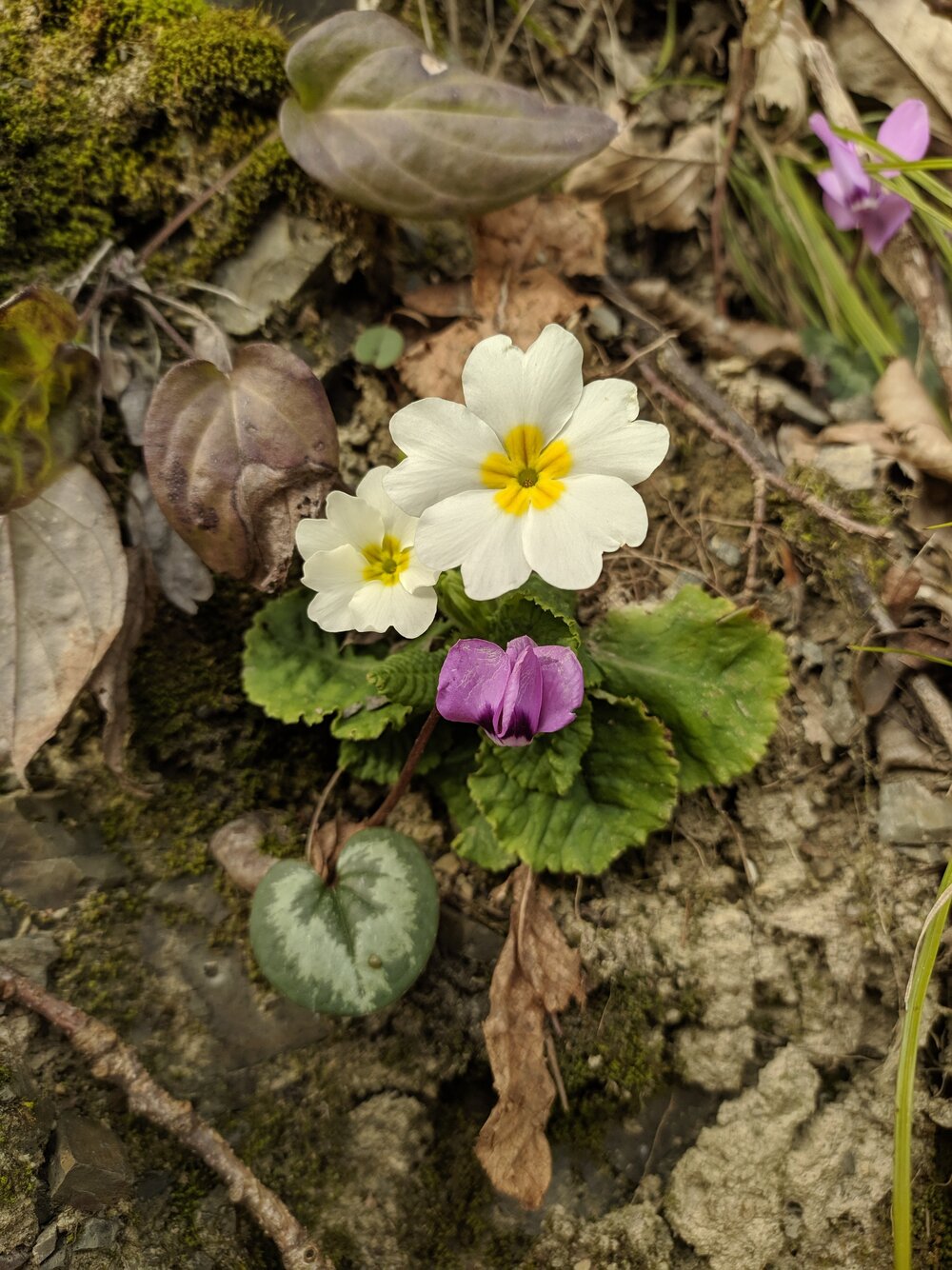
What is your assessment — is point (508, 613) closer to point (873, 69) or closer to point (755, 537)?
point (755, 537)

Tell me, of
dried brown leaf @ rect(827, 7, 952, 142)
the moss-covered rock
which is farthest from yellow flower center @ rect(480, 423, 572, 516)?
dried brown leaf @ rect(827, 7, 952, 142)

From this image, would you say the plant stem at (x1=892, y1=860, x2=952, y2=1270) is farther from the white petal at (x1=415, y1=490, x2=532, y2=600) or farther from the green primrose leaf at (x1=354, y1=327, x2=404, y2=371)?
the green primrose leaf at (x1=354, y1=327, x2=404, y2=371)

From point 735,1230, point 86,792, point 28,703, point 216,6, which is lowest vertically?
point 735,1230

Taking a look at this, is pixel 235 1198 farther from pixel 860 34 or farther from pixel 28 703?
pixel 860 34

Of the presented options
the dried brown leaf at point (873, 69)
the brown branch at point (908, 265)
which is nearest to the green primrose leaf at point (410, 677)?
the brown branch at point (908, 265)

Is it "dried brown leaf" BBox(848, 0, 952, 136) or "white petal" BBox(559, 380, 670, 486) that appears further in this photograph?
"dried brown leaf" BBox(848, 0, 952, 136)

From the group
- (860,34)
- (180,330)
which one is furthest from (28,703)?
(860,34)
